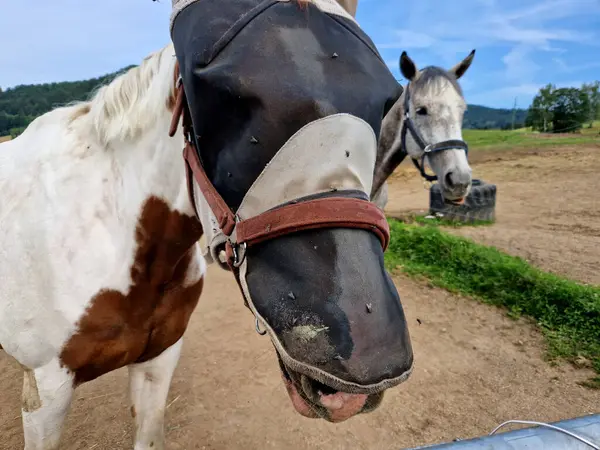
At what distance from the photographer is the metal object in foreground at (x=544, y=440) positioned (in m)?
0.82

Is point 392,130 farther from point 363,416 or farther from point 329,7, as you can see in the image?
point 329,7

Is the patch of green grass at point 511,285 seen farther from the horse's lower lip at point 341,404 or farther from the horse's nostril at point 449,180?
the horse's lower lip at point 341,404

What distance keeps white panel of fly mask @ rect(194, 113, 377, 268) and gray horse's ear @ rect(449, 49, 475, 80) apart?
179 inches

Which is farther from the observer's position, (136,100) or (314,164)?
(136,100)

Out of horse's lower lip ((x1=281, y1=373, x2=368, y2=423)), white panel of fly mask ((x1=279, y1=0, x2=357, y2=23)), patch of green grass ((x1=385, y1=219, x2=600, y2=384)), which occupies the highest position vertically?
white panel of fly mask ((x1=279, y1=0, x2=357, y2=23))

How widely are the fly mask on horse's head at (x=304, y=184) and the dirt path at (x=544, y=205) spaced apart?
5.18 meters

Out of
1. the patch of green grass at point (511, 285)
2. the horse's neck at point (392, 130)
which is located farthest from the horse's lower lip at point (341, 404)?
the horse's neck at point (392, 130)

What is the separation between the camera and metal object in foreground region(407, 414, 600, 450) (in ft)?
2.70

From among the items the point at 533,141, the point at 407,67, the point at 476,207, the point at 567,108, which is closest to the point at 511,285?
the point at 407,67

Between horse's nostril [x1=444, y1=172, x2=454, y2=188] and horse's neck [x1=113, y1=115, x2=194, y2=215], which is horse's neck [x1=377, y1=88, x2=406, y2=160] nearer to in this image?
horse's nostril [x1=444, y1=172, x2=454, y2=188]

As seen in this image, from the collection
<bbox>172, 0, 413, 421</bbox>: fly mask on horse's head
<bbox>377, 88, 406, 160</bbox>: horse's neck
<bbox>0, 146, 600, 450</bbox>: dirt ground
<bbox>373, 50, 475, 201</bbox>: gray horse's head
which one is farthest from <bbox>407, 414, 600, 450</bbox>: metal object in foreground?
<bbox>377, 88, 406, 160</bbox>: horse's neck

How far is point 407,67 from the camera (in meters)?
4.85

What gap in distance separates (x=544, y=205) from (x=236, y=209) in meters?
10.1

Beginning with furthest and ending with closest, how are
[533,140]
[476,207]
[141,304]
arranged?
1. [533,140]
2. [476,207]
3. [141,304]
